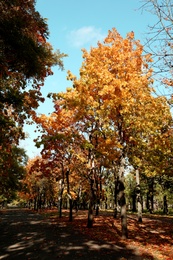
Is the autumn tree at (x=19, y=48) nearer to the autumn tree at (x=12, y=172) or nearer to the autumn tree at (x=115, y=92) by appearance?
the autumn tree at (x=115, y=92)

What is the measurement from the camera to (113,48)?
47.0ft

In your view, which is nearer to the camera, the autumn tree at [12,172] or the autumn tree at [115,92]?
the autumn tree at [115,92]

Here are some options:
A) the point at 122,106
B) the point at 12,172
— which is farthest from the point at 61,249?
the point at 12,172

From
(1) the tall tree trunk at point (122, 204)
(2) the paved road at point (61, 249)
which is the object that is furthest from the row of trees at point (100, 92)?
(2) the paved road at point (61, 249)

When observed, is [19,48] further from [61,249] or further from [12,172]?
[12,172]

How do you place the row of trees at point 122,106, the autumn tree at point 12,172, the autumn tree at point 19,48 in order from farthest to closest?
the autumn tree at point 12,172, the row of trees at point 122,106, the autumn tree at point 19,48

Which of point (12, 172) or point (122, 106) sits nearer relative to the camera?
point (122, 106)

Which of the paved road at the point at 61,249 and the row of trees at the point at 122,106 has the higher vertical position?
the row of trees at the point at 122,106

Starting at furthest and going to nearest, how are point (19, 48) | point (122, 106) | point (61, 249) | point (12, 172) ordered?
point (12, 172), point (122, 106), point (61, 249), point (19, 48)

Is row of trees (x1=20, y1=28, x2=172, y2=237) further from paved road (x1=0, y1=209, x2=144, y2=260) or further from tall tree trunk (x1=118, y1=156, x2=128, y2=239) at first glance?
paved road (x1=0, y1=209, x2=144, y2=260)

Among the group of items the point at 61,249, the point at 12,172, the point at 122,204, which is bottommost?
the point at 61,249

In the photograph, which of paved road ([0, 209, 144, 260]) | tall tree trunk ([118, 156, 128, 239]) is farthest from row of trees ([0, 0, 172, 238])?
paved road ([0, 209, 144, 260])

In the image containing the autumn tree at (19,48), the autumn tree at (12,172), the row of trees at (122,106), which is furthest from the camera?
the autumn tree at (12,172)

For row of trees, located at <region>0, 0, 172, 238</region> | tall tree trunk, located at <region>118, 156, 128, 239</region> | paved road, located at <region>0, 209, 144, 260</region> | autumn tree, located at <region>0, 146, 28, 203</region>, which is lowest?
paved road, located at <region>0, 209, 144, 260</region>
